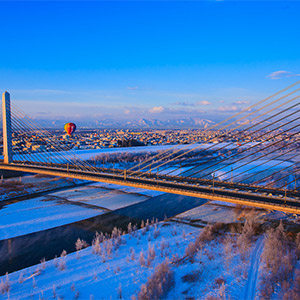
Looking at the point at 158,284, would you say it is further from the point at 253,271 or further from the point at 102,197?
the point at 102,197

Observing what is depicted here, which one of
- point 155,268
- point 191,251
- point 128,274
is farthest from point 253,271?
point 128,274

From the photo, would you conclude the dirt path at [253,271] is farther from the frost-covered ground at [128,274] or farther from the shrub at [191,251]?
the shrub at [191,251]

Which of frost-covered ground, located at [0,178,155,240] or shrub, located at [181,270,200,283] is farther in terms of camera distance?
frost-covered ground, located at [0,178,155,240]

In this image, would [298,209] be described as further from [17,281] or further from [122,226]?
[17,281]

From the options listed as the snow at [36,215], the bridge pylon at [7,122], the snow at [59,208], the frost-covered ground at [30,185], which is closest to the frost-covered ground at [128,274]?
the snow at [36,215]

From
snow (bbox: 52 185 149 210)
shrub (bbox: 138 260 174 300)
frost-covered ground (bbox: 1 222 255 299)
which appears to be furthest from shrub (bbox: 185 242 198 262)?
snow (bbox: 52 185 149 210)

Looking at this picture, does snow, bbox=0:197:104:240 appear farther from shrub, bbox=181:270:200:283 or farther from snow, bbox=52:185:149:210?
shrub, bbox=181:270:200:283
